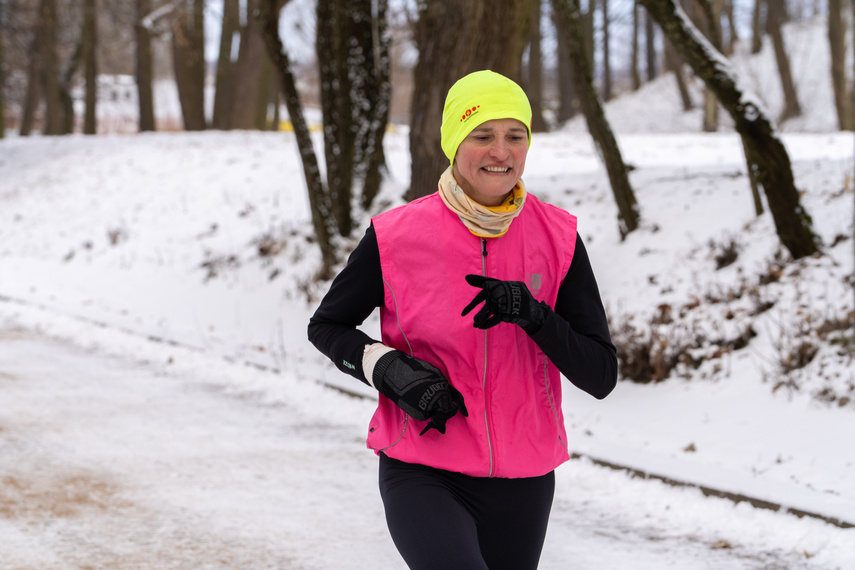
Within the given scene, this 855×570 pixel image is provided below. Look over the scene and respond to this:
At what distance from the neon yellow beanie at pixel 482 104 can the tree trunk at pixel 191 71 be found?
24.0m

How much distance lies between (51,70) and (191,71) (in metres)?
5.66

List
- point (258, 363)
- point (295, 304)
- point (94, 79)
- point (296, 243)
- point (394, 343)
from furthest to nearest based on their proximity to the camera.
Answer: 1. point (94, 79)
2. point (296, 243)
3. point (295, 304)
4. point (258, 363)
5. point (394, 343)

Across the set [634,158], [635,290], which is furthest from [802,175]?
[634,158]

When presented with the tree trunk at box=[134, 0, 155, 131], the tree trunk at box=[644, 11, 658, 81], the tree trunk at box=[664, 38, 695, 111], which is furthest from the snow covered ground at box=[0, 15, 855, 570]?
the tree trunk at box=[644, 11, 658, 81]

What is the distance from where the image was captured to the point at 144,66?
26.5 meters

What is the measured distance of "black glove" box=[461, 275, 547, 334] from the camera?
2172 millimetres

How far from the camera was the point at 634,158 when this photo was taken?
15172 mm

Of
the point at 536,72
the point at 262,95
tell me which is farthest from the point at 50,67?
the point at 536,72

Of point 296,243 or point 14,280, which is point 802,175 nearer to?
point 296,243

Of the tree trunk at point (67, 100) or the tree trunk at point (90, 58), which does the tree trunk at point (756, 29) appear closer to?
the tree trunk at point (90, 58)

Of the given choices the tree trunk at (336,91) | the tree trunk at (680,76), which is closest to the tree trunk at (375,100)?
the tree trunk at (336,91)

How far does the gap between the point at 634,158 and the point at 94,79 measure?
18.8 m

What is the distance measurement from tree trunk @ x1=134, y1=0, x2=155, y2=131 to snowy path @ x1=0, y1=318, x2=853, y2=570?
817 inches

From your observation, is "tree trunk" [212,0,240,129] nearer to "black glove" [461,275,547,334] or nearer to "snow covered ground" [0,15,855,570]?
"snow covered ground" [0,15,855,570]
